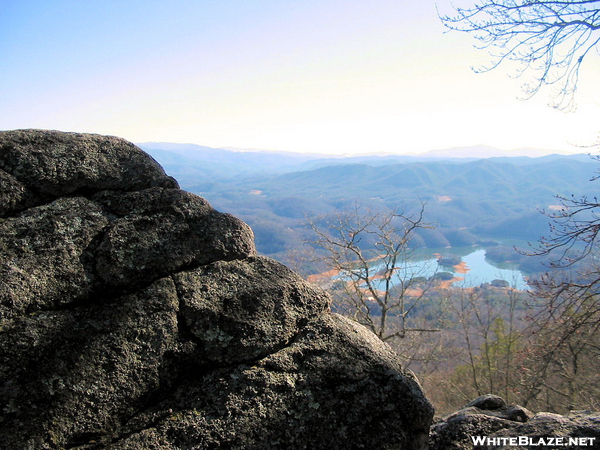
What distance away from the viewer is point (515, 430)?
356cm

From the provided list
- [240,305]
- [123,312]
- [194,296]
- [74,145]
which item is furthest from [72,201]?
[240,305]

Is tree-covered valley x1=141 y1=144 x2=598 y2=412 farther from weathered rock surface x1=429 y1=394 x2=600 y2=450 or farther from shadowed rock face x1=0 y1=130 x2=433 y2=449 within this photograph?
shadowed rock face x1=0 y1=130 x2=433 y2=449

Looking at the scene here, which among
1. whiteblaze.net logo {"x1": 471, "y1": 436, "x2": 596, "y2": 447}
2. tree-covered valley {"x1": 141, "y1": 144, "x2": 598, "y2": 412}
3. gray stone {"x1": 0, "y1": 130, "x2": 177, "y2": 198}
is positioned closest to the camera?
whiteblaze.net logo {"x1": 471, "y1": 436, "x2": 596, "y2": 447}

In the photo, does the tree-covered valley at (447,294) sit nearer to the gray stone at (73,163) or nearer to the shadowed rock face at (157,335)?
the shadowed rock face at (157,335)

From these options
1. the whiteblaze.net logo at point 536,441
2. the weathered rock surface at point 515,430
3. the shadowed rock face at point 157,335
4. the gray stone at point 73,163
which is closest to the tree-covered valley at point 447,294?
the weathered rock surface at point 515,430

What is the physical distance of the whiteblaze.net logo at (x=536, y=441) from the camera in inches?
129

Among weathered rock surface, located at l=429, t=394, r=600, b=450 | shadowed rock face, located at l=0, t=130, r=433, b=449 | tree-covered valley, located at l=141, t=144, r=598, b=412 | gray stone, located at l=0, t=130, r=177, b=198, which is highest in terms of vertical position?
gray stone, located at l=0, t=130, r=177, b=198

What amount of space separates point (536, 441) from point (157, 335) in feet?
12.0

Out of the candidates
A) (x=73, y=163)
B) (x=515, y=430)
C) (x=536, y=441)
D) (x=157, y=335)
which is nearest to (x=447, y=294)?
(x=515, y=430)

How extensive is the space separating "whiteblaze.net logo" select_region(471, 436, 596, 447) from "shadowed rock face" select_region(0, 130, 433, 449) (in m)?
0.85

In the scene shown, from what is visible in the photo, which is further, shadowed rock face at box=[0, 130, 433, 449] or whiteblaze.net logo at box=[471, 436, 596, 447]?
whiteblaze.net logo at box=[471, 436, 596, 447]

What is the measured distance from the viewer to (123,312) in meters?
3.00

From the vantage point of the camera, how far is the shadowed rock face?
101 inches

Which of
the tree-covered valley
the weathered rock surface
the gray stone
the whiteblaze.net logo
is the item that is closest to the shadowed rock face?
the gray stone
